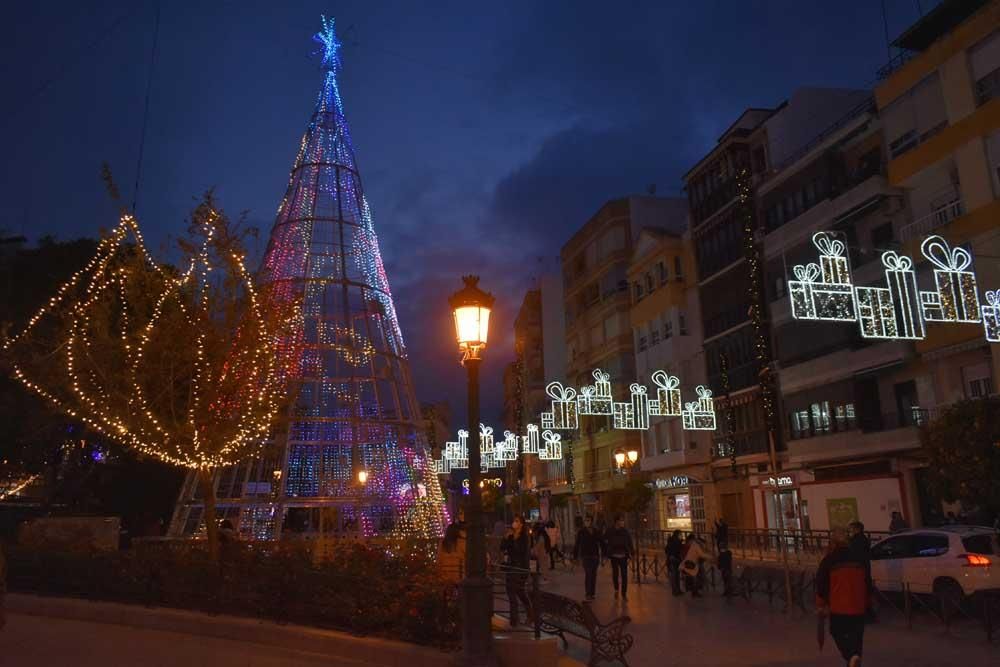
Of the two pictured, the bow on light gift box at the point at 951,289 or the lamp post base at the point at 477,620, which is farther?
Answer: the bow on light gift box at the point at 951,289

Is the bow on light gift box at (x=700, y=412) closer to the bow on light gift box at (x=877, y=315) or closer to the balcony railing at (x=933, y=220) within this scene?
the balcony railing at (x=933, y=220)

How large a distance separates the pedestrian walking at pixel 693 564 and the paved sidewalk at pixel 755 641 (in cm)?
90

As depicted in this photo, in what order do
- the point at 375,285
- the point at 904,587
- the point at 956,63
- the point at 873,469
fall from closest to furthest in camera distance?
the point at 904,587 < the point at 375,285 < the point at 956,63 < the point at 873,469

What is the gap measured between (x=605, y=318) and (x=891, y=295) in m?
31.7

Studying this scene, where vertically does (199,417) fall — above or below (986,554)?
above

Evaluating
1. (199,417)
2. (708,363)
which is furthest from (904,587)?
(708,363)

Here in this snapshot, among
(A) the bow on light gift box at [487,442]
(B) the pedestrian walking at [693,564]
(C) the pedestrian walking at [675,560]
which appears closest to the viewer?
(B) the pedestrian walking at [693,564]

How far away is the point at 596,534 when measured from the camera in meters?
16.9

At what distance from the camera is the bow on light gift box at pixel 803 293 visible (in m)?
15.7

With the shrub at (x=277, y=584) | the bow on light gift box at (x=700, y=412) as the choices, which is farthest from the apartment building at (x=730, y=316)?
the shrub at (x=277, y=584)

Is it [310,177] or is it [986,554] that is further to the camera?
[310,177]

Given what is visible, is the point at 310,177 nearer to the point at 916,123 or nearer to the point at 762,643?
the point at 762,643

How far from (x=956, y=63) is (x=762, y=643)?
19.5 metres

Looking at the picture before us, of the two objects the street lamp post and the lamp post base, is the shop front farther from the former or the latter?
the lamp post base
